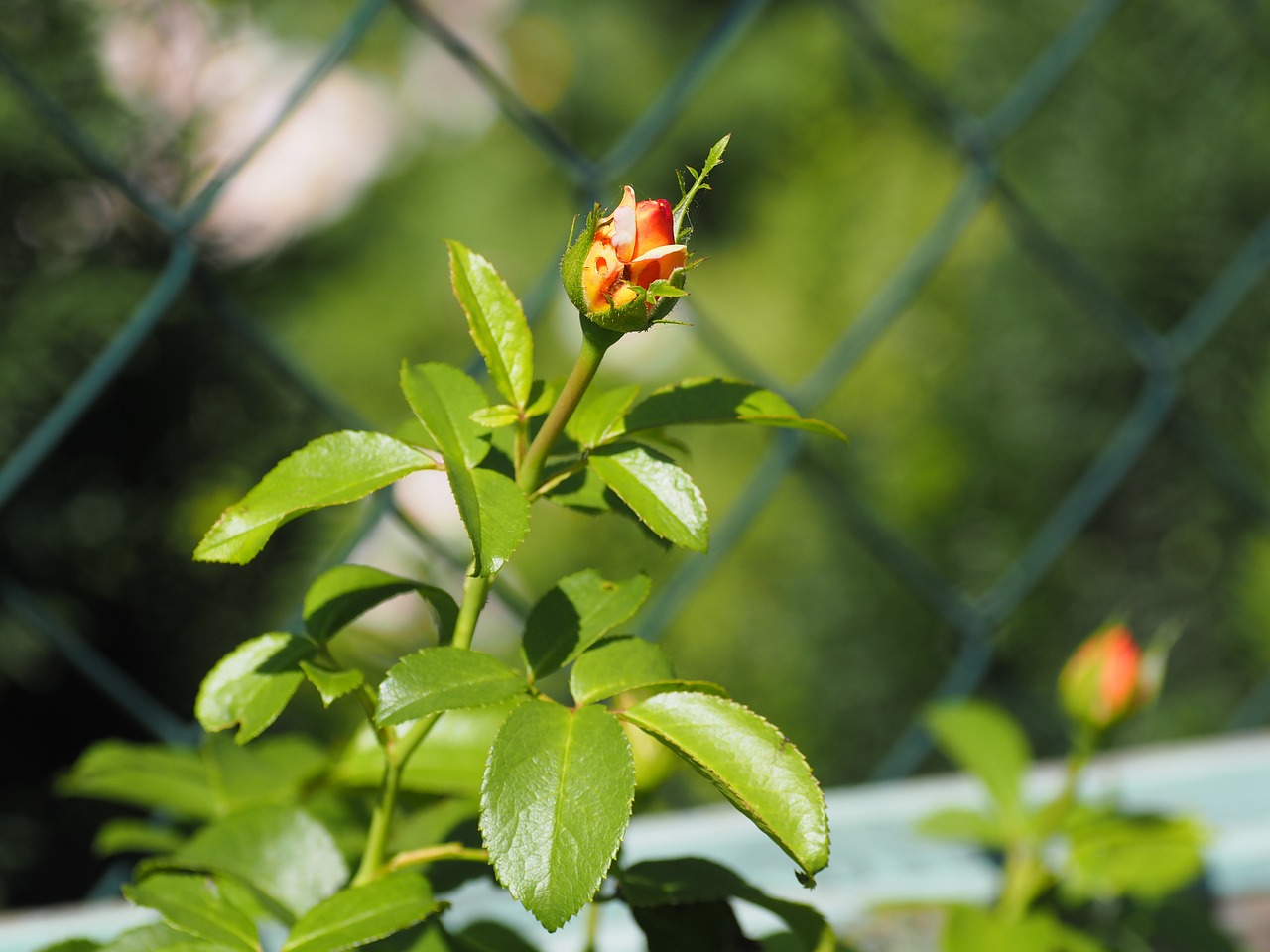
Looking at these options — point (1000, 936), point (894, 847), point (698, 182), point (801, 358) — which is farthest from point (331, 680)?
point (801, 358)

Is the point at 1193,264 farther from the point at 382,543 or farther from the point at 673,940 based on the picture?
the point at 673,940

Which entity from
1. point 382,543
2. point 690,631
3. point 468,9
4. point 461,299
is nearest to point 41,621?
point 461,299

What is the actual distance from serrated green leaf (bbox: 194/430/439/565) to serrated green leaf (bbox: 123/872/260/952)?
0.09 meters

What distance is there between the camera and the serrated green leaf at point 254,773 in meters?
0.40

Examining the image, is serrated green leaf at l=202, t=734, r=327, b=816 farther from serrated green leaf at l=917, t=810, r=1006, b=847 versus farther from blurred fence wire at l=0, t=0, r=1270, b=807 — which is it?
serrated green leaf at l=917, t=810, r=1006, b=847

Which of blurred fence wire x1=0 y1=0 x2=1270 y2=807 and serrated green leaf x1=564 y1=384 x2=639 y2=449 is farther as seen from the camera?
blurred fence wire x1=0 y1=0 x2=1270 y2=807

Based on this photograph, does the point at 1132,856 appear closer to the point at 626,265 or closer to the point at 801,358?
the point at 626,265

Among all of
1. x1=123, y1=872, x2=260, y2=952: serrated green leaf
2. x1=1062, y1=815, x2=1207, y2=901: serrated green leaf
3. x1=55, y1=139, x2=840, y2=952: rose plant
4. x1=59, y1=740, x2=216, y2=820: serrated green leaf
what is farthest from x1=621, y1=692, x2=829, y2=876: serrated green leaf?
x1=1062, y1=815, x2=1207, y2=901: serrated green leaf

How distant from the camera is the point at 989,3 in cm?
127

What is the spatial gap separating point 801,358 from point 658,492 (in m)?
1.70

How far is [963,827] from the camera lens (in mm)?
563

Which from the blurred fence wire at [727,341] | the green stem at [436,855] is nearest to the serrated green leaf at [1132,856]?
the blurred fence wire at [727,341]

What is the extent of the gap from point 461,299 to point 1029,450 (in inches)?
36.8

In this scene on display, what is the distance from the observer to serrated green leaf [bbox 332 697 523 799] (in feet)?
1.28
